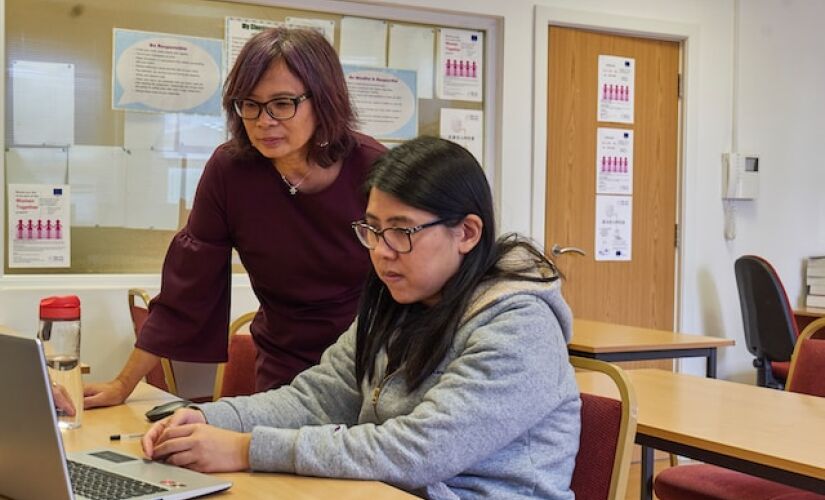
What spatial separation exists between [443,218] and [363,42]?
268 cm

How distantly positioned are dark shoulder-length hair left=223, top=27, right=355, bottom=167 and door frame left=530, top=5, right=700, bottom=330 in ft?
8.06

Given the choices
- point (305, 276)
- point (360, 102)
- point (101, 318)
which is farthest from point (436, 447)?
point (360, 102)

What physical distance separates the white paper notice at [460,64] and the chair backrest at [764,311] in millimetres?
1498

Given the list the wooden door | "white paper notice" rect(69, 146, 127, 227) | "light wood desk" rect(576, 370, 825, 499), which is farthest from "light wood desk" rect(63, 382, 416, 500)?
the wooden door

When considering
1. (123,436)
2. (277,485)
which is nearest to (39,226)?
(123,436)

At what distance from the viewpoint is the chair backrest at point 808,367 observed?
2412 mm

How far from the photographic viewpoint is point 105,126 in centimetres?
341

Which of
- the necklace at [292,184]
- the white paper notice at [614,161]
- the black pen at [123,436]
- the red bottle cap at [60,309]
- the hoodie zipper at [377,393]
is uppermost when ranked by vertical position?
the white paper notice at [614,161]

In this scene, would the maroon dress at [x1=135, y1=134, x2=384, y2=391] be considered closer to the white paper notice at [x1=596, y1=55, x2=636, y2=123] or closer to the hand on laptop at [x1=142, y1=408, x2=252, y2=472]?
the hand on laptop at [x1=142, y1=408, x2=252, y2=472]

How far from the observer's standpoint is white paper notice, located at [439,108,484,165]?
13.2ft

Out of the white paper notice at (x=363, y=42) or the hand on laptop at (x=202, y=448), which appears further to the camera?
the white paper notice at (x=363, y=42)

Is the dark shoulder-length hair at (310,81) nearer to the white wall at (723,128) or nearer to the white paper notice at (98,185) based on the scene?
the white paper notice at (98,185)

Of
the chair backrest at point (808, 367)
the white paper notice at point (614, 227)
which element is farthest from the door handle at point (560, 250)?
the chair backrest at point (808, 367)

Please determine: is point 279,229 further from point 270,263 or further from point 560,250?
point 560,250
